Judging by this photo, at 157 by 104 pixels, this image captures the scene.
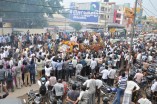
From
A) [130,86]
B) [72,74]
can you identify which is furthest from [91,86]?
[72,74]

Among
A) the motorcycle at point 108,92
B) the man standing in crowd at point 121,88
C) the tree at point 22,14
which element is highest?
the tree at point 22,14

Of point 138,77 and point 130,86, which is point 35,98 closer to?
point 130,86

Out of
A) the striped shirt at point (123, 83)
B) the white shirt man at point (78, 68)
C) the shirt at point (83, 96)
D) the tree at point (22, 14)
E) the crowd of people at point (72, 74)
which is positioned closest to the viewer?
the shirt at point (83, 96)

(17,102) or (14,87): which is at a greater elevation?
(17,102)

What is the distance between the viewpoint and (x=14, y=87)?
45.8ft

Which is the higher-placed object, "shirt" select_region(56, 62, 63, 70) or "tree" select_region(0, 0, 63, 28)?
"tree" select_region(0, 0, 63, 28)

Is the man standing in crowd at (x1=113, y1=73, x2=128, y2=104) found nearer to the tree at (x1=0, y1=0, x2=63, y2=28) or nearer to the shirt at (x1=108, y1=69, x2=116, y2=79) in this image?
the shirt at (x1=108, y1=69, x2=116, y2=79)

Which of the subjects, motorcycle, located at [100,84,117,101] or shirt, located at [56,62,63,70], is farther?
shirt, located at [56,62,63,70]

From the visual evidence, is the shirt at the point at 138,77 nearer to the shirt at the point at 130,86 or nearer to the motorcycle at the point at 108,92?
the motorcycle at the point at 108,92

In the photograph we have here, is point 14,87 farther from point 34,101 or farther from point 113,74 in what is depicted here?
point 113,74

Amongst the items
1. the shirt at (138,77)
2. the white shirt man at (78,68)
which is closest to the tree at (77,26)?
the white shirt man at (78,68)

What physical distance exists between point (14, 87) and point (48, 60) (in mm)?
2425

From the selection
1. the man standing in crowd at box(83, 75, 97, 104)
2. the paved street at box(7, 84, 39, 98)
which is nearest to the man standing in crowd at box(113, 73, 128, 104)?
the man standing in crowd at box(83, 75, 97, 104)

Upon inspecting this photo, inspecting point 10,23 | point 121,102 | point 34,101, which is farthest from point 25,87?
point 10,23
